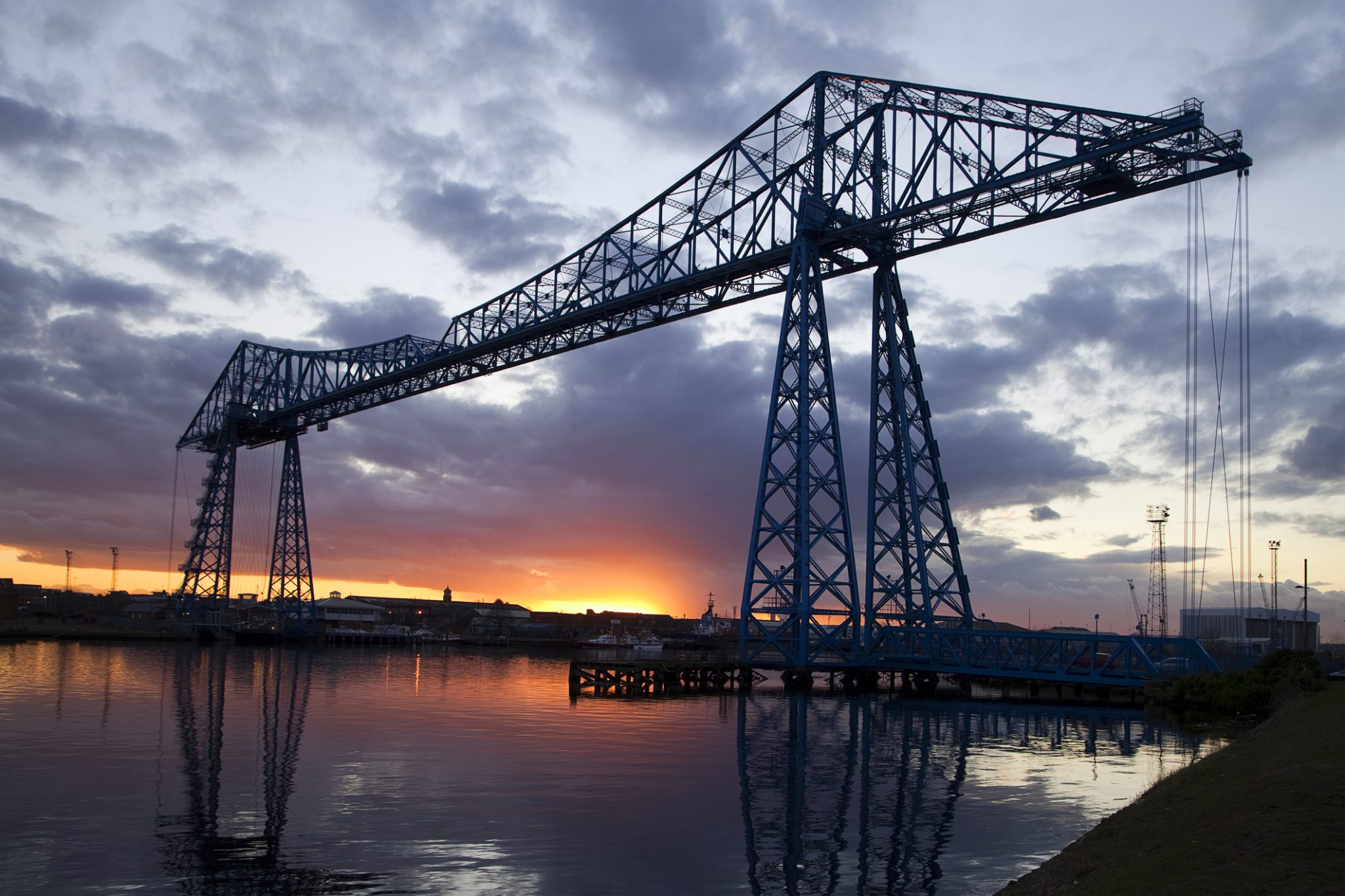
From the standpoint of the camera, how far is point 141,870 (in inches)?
522

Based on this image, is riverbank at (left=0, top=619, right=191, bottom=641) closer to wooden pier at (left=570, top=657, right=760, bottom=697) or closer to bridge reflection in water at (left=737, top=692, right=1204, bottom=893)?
wooden pier at (left=570, top=657, right=760, bottom=697)

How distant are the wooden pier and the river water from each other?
7060 millimetres

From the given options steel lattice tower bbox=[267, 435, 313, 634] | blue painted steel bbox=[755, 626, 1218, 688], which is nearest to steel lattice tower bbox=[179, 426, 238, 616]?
steel lattice tower bbox=[267, 435, 313, 634]

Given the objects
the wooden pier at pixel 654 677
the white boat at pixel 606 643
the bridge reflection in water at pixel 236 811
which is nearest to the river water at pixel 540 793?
the bridge reflection in water at pixel 236 811

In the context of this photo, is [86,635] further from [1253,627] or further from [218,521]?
[1253,627]

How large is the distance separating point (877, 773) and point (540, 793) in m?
7.95

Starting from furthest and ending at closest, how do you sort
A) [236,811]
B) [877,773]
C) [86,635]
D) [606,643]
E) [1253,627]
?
[606,643]
[86,635]
[1253,627]
[877,773]
[236,811]

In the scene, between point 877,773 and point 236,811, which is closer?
point 236,811

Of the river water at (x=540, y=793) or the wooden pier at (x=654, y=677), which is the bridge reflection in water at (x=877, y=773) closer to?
the river water at (x=540, y=793)

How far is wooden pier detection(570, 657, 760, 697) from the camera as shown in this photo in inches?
1828

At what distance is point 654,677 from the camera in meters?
47.2

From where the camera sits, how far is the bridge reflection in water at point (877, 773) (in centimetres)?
1429

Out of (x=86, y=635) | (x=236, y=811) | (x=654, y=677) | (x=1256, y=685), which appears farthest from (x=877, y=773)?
(x=86, y=635)

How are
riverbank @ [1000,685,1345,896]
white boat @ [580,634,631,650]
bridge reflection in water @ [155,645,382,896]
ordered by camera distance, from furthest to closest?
white boat @ [580,634,631,650] → bridge reflection in water @ [155,645,382,896] → riverbank @ [1000,685,1345,896]
